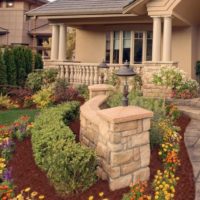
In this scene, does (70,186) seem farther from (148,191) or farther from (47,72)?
(47,72)

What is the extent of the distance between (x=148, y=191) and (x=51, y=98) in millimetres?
7093

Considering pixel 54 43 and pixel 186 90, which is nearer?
pixel 186 90

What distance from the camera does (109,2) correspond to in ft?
46.9

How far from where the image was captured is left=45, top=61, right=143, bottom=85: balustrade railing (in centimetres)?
1279

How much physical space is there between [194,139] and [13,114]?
5.39 metres

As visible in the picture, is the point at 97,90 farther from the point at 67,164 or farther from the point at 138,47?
the point at 138,47


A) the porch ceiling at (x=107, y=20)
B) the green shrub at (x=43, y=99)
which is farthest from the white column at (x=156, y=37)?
the green shrub at (x=43, y=99)

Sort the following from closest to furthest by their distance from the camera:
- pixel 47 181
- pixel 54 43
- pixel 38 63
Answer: pixel 47 181 < pixel 38 63 < pixel 54 43

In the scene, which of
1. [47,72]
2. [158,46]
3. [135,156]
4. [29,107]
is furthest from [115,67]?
[135,156]

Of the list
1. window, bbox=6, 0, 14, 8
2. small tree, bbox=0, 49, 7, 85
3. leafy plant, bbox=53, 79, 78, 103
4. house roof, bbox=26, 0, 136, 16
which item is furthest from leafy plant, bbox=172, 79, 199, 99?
window, bbox=6, 0, 14, 8

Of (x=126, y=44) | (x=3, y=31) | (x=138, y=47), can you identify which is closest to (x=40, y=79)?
(x=126, y=44)

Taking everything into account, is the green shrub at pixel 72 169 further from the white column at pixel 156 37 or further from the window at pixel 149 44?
the window at pixel 149 44

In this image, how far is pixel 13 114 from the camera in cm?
978

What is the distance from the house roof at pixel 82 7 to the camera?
535 inches
